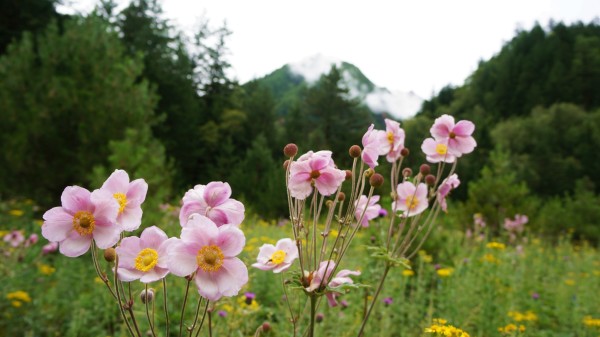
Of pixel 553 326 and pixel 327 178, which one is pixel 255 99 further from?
pixel 327 178

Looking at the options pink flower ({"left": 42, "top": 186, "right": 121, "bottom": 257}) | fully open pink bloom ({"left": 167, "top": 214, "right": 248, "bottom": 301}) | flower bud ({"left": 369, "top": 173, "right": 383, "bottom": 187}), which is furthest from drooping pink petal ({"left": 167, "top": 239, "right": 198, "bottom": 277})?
flower bud ({"left": 369, "top": 173, "right": 383, "bottom": 187})

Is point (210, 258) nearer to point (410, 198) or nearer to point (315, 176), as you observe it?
point (315, 176)

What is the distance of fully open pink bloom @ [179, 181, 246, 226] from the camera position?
86 centimetres

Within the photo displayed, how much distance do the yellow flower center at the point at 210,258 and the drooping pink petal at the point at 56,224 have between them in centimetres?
27

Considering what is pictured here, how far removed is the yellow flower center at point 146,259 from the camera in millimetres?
781

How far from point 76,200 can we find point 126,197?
0.31ft

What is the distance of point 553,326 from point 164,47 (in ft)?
68.5

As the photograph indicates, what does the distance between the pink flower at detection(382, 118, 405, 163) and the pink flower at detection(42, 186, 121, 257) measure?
33.4 inches

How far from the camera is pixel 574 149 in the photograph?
28.7 m

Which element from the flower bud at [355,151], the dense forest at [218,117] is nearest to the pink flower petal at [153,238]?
the flower bud at [355,151]

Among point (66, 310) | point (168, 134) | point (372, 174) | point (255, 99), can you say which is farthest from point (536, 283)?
point (255, 99)

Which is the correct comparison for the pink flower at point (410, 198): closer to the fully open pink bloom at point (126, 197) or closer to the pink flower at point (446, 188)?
the pink flower at point (446, 188)

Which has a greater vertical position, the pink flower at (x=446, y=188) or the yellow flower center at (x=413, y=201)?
the pink flower at (x=446, y=188)

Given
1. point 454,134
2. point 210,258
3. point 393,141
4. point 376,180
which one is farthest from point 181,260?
point 454,134
